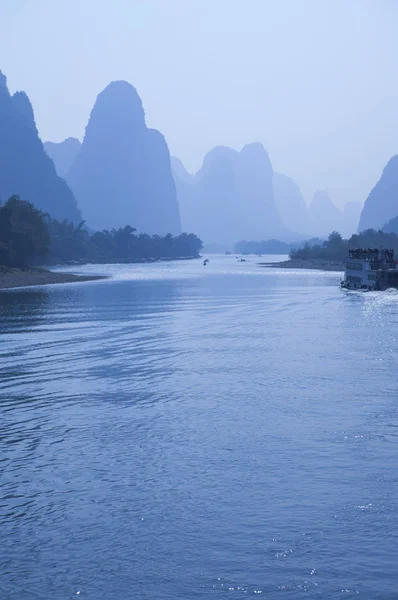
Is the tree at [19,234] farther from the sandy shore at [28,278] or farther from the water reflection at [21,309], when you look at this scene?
the water reflection at [21,309]

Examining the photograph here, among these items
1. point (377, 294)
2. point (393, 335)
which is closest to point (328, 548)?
point (393, 335)

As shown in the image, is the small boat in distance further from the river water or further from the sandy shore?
the river water

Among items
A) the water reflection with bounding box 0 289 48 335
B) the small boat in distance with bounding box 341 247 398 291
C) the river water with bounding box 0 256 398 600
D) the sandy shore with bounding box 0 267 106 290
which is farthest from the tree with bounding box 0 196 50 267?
the river water with bounding box 0 256 398 600

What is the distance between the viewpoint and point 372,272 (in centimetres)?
11494

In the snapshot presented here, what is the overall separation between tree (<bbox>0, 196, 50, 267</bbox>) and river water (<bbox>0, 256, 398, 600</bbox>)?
91036 millimetres

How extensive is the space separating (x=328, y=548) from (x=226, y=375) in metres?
21.5

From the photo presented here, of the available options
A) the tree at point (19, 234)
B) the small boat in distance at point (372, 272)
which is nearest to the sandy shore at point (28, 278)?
the tree at point (19, 234)

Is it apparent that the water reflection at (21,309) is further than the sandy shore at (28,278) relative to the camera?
No

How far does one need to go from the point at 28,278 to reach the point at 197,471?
10918 centimetres

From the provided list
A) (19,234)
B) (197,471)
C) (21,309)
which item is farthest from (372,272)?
(197,471)

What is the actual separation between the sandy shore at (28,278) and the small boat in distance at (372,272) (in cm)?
4987

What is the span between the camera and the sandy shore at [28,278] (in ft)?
382

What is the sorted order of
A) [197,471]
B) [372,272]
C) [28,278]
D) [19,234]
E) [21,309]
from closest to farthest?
[197,471]
[21,309]
[372,272]
[28,278]
[19,234]

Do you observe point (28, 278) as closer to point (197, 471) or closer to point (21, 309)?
point (21, 309)
